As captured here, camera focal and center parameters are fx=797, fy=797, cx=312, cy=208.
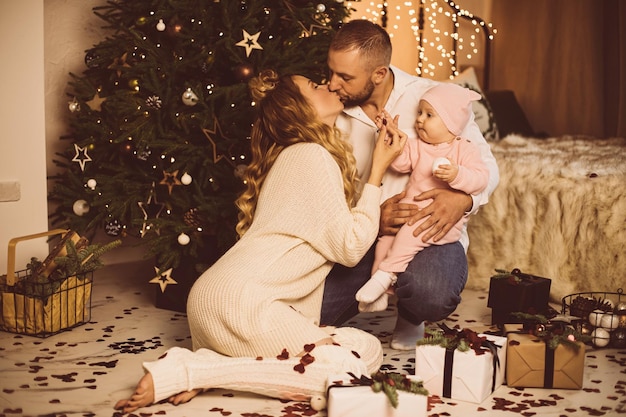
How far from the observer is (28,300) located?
9.16 feet

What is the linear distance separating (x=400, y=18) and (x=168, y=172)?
280cm

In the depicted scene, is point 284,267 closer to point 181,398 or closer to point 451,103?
point 181,398

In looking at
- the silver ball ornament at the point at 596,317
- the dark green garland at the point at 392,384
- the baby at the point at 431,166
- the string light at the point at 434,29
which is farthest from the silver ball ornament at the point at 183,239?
the string light at the point at 434,29

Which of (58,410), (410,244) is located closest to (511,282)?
(410,244)

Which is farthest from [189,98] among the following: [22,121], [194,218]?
[22,121]

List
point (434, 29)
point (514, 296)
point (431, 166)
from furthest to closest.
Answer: point (434, 29) → point (514, 296) → point (431, 166)

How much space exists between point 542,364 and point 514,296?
0.54 metres

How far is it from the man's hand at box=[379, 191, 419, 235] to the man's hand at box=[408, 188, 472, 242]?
0.09ft

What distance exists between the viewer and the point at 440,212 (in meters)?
2.58

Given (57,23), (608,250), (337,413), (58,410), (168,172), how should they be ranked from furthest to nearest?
(57,23)
(608,250)
(168,172)
(58,410)
(337,413)

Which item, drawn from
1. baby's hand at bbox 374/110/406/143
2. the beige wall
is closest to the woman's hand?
baby's hand at bbox 374/110/406/143

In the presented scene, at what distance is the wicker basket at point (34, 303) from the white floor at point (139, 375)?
0.04 meters

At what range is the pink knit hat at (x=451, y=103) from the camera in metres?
Answer: 2.58

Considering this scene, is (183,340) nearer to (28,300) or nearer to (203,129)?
(28,300)
